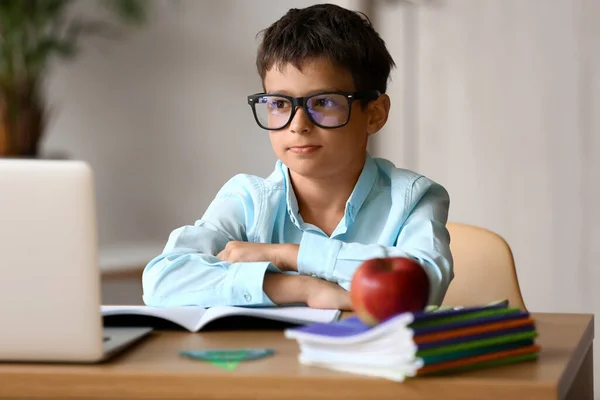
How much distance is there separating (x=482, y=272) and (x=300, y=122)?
492 millimetres

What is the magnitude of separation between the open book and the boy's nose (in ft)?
1.25

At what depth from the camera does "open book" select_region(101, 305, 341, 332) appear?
1.23 meters

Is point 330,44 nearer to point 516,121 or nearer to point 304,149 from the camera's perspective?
point 304,149

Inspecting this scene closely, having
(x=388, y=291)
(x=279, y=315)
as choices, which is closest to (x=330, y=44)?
(x=279, y=315)

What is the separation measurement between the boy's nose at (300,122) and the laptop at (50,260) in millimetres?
645

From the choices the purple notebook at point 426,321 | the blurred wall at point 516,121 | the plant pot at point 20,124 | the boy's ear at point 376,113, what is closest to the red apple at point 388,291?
the purple notebook at point 426,321

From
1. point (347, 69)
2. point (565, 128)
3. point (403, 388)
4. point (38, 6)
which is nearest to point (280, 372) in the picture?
point (403, 388)

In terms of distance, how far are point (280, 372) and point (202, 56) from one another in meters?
3.21

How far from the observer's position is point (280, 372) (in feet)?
3.22

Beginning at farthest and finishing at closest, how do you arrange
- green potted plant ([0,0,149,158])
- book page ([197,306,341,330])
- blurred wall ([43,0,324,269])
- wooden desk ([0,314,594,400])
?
blurred wall ([43,0,324,269]), green potted plant ([0,0,149,158]), book page ([197,306,341,330]), wooden desk ([0,314,594,400])

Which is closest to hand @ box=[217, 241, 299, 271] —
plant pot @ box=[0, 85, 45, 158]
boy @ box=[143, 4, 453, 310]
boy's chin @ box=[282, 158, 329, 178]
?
boy @ box=[143, 4, 453, 310]

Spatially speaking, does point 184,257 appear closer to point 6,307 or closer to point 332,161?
point 332,161

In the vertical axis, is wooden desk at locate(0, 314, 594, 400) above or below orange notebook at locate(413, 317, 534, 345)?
below

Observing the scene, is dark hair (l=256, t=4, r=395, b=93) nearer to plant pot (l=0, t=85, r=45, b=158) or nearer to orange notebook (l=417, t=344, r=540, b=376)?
orange notebook (l=417, t=344, r=540, b=376)
